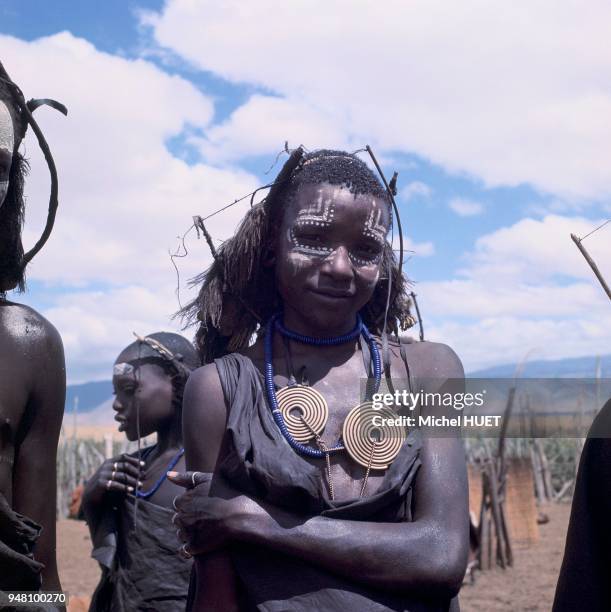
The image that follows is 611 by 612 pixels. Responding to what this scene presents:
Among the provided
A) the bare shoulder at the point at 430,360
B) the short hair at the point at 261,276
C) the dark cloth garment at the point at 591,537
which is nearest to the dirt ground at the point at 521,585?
the short hair at the point at 261,276

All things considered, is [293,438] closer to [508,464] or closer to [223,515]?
[223,515]

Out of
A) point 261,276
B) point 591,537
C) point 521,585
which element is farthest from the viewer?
point 521,585

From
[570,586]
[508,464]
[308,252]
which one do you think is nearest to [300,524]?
[570,586]

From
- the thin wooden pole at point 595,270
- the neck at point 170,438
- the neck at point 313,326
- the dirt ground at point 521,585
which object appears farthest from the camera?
the dirt ground at point 521,585

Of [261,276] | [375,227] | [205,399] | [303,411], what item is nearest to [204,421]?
[205,399]

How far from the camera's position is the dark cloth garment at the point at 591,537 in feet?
6.47

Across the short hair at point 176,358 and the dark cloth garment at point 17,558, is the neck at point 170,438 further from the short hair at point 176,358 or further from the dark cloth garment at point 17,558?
the dark cloth garment at point 17,558

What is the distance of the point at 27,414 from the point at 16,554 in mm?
389

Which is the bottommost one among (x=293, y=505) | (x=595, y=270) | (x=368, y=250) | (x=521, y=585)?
(x=521, y=585)

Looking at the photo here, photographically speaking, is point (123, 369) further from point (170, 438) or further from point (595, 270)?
point (595, 270)

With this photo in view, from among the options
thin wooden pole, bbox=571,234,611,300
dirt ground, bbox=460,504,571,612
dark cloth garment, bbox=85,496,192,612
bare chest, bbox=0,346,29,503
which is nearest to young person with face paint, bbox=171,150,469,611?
bare chest, bbox=0,346,29,503

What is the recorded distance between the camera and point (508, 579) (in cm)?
1155

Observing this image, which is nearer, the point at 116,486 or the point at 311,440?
the point at 311,440

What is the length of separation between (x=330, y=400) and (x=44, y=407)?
32.3 inches
